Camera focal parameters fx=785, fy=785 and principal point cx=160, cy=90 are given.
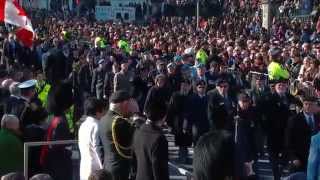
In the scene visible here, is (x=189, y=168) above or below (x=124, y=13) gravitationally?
below

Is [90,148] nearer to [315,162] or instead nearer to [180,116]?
[315,162]

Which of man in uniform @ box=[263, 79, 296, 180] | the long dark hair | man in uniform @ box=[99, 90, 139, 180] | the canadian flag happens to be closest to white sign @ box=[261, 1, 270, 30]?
man in uniform @ box=[263, 79, 296, 180]

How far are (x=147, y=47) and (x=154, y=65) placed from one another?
5.66m

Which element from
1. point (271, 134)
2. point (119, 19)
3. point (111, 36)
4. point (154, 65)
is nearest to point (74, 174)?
point (271, 134)

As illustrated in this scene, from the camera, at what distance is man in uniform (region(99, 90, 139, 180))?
26.4 ft

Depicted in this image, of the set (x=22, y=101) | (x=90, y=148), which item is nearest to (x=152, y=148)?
(x=90, y=148)

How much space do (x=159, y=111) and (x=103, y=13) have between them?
39.1 meters

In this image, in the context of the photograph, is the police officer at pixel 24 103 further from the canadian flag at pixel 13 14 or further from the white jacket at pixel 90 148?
the canadian flag at pixel 13 14

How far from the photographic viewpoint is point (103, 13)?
4631 centimetres

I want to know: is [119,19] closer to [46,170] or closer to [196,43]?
[196,43]

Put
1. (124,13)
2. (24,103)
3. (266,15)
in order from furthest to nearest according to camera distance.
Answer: (124,13) → (266,15) → (24,103)

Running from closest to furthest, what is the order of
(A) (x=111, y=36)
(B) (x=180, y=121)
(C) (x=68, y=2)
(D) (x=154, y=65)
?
1. (B) (x=180, y=121)
2. (D) (x=154, y=65)
3. (A) (x=111, y=36)
4. (C) (x=68, y=2)

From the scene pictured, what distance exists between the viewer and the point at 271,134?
12.7 meters

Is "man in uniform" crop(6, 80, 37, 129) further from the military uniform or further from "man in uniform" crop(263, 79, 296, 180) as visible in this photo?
"man in uniform" crop(263, 79, 296, 180)
